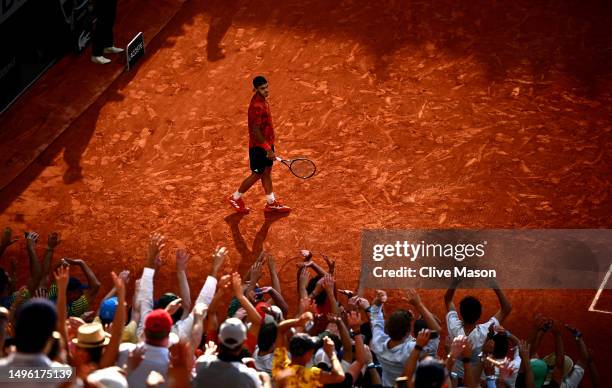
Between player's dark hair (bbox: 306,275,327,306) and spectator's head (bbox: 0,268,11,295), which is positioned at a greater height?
spectator's head (bbox: 0,268,11,295)

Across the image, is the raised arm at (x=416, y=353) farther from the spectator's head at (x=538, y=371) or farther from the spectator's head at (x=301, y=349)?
the spectator's head at (x=538, y=371)

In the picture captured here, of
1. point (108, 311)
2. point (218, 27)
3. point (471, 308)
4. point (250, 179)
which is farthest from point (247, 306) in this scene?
point (218, 27)

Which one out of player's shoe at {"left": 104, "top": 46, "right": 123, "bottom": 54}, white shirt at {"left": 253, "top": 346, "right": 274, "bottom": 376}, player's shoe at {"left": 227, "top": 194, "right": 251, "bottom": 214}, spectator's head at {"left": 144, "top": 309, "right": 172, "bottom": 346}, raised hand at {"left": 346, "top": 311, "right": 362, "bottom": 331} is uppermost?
spectator's head at {"left": 144, "top": 309, "right": 172, "bottom": 346}

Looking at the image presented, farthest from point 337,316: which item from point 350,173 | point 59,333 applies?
point 350,173

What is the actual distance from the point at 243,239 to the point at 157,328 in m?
6.26

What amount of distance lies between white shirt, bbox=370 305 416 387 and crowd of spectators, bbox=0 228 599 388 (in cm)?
1

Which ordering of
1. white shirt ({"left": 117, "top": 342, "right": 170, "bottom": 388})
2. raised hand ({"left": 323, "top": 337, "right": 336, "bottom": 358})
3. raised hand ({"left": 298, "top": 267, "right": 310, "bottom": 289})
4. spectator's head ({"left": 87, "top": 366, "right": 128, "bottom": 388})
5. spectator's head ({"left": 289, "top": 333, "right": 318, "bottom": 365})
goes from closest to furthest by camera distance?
spectator's head ({"left": 87, "top": 366, "right": 128, "bottom": 388})
white shirt ({"left": 117, "top": 342, "right": 170, "bottom": 388})
spectator's head ({"left": 289, "top": 333, "right": 318, "bottom": 365})
raised hand ({"left": 323, "top": 337, "right": 336, "bottom": 358})
raised hand ({"left": 298, "top": 267, "right": 310, "bottom": 289})

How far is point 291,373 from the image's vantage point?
26.4ft

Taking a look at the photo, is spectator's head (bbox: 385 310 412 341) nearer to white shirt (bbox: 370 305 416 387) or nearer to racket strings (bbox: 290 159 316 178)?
white shirt (bbox: 370 305 416 387)

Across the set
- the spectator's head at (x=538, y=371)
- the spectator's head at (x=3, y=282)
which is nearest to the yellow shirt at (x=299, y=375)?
the spectator's head at (x=538, y=371)

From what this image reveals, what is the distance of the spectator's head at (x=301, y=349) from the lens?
26.9 feet

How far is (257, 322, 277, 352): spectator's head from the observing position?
893 centimetres

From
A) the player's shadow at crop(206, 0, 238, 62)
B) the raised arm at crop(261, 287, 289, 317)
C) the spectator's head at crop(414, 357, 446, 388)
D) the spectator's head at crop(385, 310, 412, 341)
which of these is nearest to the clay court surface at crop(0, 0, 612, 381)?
the player's shadow at crop(206, 0, 238, 62)

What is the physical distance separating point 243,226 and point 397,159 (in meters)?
2.86
